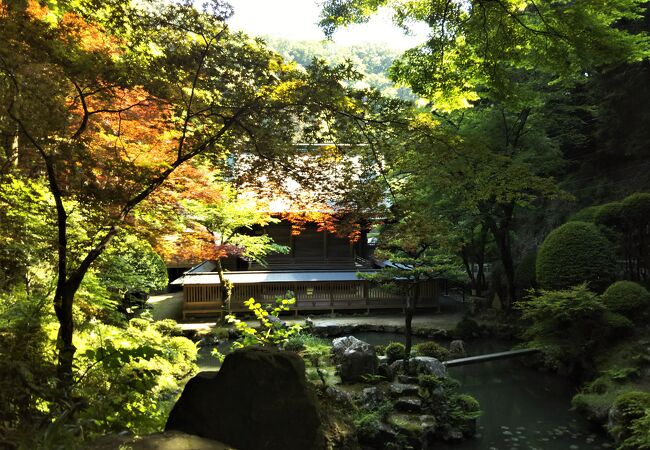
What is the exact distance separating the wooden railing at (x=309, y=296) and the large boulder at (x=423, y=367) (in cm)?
661

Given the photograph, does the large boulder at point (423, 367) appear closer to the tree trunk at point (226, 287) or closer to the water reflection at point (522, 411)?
the water reflection at point (522, 411)

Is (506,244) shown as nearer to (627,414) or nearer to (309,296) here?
(309,296)

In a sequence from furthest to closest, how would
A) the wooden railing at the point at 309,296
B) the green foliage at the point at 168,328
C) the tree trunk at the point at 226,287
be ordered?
the wooden railing at the point at 309,296, the tree trunk at the point at 226,287, the green foliage at the point at 168,328

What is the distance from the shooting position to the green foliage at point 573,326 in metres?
9.16

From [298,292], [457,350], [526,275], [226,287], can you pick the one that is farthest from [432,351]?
[226,287]

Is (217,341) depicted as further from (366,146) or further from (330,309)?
(366,146)

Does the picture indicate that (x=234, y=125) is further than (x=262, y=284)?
No

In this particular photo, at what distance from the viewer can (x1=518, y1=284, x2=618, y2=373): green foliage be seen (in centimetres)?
916

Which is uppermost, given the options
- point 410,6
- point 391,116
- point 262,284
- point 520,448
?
point 410,6

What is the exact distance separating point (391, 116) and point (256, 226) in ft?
47.4

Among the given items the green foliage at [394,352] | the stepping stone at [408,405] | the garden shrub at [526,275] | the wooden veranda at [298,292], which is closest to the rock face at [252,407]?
the stepping stone at [408,405]

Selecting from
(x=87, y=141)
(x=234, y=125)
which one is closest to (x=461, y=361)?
(x=234, y=125)

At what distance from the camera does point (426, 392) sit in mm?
7699

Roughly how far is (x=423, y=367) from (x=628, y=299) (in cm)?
514
